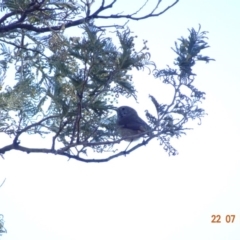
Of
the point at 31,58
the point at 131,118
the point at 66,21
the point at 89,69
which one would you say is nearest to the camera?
the point at 89,69

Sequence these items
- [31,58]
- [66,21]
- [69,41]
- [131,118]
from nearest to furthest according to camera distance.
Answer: [69,41], [66,21], [31,58], [131,118]

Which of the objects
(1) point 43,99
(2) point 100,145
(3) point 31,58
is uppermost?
(3) point 31,58

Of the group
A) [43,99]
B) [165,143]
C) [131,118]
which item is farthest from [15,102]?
[131,118]

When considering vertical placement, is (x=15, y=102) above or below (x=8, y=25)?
below

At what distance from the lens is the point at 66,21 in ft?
13.7

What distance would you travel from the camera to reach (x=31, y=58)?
4.46 m

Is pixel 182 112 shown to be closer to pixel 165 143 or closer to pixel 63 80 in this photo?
pixel 165 143

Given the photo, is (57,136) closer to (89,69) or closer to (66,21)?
(89,69)

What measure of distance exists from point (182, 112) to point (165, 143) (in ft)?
0.60

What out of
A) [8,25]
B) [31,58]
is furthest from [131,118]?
[8,25]

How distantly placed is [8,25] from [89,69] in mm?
756

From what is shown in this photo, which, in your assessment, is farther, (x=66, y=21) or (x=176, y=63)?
(x=66, y=21)

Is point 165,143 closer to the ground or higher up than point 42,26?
closer to the ground

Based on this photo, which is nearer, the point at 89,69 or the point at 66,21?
the point at 89,69
